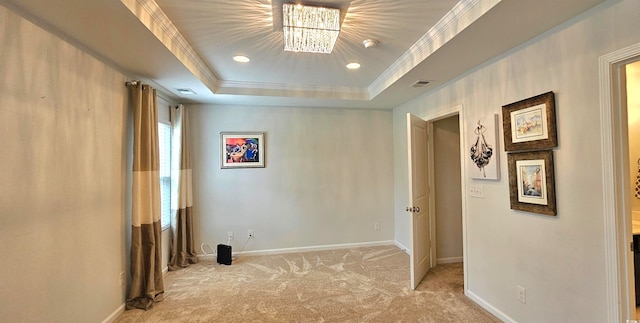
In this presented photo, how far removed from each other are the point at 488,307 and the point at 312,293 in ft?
5.62

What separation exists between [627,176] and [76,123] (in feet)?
12.2

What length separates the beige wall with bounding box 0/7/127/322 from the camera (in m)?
1.56

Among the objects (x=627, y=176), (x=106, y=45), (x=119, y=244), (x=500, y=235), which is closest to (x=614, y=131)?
(x=627, y=176)

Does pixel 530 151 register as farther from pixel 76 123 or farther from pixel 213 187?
pixel 213 187

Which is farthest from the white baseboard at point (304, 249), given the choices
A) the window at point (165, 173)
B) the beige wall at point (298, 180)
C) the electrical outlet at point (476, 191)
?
the electrical outlet at point (476, 191)

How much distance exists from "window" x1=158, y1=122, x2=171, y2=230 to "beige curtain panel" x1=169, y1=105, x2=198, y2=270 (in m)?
0.05

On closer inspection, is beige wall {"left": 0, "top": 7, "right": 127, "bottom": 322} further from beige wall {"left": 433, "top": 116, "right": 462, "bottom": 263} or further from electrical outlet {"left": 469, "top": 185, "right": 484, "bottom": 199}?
beige wall {"left": 433, "top": 116, "right": 462, "bottom": 263}

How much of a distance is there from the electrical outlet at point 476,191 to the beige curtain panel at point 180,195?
11.9 feet

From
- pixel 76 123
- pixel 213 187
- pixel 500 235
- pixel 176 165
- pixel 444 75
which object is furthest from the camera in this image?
pixel 213 187

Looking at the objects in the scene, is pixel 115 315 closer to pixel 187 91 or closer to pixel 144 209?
pixel 144 209

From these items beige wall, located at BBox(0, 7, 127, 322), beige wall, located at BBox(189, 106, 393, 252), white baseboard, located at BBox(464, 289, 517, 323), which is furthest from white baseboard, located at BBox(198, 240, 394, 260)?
white baseboard, located at BBox(464, 289, 517, 323)

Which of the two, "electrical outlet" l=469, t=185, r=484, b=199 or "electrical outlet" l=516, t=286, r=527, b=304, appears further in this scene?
"electrical outlet" l=469, t=185, r=484, b=199

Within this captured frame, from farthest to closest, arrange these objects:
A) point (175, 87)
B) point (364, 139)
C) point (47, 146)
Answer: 1. point (364, 139)
2. point (175, 87)
3. point (47, 146)

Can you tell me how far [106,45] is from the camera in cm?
208
